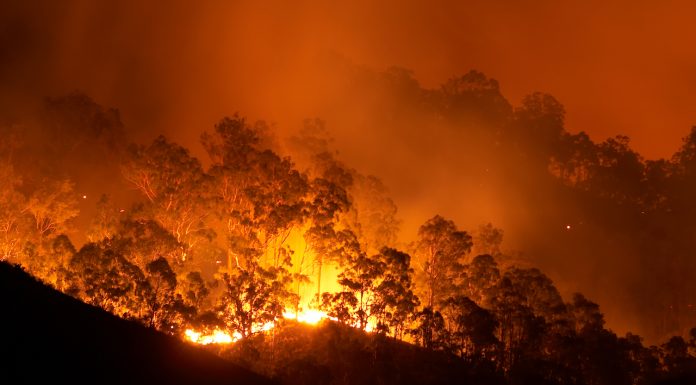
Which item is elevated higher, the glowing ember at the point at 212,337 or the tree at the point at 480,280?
the tree at the point at 480,280

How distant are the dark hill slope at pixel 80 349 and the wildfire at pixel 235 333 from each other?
39.6 ft

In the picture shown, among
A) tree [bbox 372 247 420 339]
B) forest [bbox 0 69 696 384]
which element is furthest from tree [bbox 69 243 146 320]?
tree [bbox 372 247 420 339]

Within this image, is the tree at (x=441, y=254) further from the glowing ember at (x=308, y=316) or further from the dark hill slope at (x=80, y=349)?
the dark hill slope at (x=80, y=349)

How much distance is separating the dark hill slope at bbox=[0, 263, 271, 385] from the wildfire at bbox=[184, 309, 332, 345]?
39.6 ft

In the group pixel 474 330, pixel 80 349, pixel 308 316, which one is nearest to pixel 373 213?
pixel 308 316

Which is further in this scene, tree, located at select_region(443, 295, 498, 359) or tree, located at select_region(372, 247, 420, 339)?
tree, located at select_region(372, 247, 420, 339)

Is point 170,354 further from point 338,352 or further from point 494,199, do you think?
point 494,199

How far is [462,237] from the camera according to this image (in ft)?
128

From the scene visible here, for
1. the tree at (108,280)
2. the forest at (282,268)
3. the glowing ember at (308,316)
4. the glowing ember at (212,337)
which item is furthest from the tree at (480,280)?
the tree at (108,280)

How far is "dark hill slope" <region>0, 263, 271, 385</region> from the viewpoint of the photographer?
1320 cm

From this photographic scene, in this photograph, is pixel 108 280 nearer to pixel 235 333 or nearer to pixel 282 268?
pixel 235 333

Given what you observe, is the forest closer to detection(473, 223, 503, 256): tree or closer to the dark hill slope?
detection(473, 223, 503, 256): tree

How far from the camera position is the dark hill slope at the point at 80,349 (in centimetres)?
1320

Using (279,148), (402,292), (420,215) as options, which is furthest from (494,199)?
(402,292)
